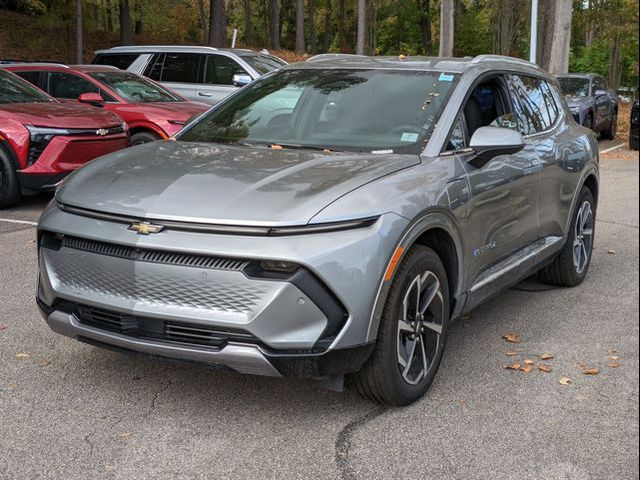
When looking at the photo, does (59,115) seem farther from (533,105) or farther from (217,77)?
(533,105)

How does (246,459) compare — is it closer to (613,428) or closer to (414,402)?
(414,402)

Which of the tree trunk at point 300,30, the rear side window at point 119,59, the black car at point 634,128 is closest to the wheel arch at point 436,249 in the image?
the rear side window at point 119,59

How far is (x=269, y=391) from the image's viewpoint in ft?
13.5

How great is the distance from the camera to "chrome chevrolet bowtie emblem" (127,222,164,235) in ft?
11.4

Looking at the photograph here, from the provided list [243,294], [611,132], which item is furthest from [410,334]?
[611,132]

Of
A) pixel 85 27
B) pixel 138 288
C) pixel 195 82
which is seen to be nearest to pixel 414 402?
pixel 138 288

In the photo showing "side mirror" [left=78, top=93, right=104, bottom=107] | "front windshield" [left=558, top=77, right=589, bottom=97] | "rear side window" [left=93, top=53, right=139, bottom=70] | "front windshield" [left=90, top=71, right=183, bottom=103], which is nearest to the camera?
"side mirror" [left=78, top=93, right=104, bottom=107]

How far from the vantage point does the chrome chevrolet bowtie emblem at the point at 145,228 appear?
11.4 feet

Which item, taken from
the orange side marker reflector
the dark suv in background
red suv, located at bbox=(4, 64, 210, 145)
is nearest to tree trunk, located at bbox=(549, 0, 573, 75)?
the dark suv in background

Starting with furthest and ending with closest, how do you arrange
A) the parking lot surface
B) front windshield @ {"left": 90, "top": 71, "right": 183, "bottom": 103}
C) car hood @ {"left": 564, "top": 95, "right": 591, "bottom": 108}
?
car hood @ {"left": 564, "top": 95, "right": 591, "bottom": 108}, front windshield @ {"left": 90, "top": 71, "right": 183, "bottom": 103}, the parking lot surface

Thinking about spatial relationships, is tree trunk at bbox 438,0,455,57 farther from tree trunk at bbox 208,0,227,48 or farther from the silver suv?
the silver suv

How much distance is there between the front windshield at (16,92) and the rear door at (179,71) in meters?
4.48

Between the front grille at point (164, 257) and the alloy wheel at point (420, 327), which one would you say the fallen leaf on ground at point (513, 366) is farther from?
the front grille at point (164, 257)

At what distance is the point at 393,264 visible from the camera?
11.8 feet
